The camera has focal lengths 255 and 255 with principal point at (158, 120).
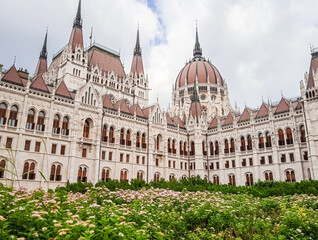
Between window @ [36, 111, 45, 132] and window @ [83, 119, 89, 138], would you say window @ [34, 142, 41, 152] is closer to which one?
window @ [36, 111, 45, 132]

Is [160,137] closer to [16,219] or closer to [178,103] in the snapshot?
[178,103]

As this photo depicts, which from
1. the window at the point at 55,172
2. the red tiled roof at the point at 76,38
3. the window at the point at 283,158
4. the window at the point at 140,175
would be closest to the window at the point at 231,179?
the window at the point at 283,158

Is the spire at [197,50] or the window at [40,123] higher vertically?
the spire at [197,50]

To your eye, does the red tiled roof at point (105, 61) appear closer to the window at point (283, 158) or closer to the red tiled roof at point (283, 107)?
the red tiled roof at point (283, 107)

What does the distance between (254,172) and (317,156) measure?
10136 mm

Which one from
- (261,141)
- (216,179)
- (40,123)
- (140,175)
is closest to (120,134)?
(140,175)

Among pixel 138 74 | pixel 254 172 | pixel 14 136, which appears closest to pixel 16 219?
pixel 14 136

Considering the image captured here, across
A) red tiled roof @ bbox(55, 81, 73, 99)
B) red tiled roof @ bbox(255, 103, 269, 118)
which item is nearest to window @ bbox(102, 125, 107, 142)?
red tiled roof @ bbox(55, 81, 73, 99)

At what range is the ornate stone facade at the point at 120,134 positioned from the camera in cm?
3222

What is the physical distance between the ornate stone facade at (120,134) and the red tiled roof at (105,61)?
0.30m

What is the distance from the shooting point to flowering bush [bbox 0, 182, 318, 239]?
17.8 ft

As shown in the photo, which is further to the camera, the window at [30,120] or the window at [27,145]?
the window at [30,120]

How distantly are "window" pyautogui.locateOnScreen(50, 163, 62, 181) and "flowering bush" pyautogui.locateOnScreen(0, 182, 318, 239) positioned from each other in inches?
872

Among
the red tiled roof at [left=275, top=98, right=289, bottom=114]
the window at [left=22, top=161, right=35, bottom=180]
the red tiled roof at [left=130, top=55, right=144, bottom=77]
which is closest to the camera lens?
the window at [left=22, top=161, right=35, bottom=180]
